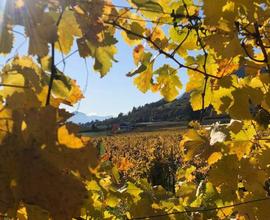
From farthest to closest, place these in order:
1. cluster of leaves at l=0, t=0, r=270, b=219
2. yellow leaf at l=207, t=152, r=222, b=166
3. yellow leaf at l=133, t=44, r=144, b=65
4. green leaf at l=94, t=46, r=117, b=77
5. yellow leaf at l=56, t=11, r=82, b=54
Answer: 1. yellow leaf at l=133, t=44, r=144, b=65
2. yellow leaf at l=207, t=152, r=222, b=166
3. green leaf at l=94, t=46, r=117, b=77
4. yellow leaf at l=56, t=11, r=82, b=54
5. cluster of leaves at l=0, t=0, r=270, b=219

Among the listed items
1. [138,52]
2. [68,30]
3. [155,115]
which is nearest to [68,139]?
[68,30]

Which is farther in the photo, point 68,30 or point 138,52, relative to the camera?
point 138,52

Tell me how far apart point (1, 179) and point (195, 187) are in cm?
147

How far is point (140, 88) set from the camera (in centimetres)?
215

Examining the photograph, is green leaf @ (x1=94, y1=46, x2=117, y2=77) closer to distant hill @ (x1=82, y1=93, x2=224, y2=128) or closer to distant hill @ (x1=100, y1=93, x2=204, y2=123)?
distant hill @ (x1=82, y1=93, x2=224, y2=128)

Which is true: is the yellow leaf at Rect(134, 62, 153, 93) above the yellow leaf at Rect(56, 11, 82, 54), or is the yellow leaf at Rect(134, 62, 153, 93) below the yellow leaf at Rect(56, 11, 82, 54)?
above

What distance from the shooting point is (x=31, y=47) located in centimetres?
112

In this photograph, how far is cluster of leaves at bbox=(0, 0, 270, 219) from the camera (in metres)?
0.93

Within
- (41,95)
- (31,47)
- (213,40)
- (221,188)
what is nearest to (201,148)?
(221,188)

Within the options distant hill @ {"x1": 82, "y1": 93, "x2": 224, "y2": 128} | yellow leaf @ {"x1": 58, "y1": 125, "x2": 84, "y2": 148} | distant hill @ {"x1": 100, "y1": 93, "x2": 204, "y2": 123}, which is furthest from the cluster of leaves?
distant hill @ {"x1": 100, "y1": 93, "x2": 204, "y2": 123}

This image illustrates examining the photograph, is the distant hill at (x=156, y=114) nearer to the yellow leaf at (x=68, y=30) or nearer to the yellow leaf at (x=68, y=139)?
the yellow leaf at (x=68, y=30)

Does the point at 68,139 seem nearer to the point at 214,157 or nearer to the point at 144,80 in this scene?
the point at 214,157

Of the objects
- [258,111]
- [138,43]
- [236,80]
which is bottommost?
[258,111]

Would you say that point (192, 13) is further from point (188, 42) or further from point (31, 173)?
point (31, 173)
